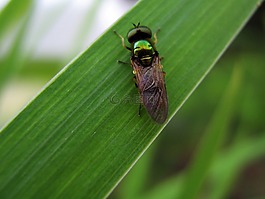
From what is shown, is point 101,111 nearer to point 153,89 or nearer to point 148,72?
point 153,89

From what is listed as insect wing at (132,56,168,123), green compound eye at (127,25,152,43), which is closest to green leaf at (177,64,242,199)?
insect wing at (132,56,168,123)

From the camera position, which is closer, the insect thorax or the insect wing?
the insect wing

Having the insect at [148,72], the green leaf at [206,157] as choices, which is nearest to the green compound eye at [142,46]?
the insect at [148,72]

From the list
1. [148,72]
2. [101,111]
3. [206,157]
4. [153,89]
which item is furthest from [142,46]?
[206,157]

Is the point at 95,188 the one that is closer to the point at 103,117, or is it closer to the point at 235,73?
the point at 103,117

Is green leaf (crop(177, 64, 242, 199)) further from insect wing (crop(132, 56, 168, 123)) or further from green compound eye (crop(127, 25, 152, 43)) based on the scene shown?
green compound eye (crop(127, 25, 152, 43))

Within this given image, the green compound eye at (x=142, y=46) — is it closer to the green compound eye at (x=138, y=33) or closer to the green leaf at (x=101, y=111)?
the green compound eye at (x=138, y=33)

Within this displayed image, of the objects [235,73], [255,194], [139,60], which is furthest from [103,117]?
[255,194]
